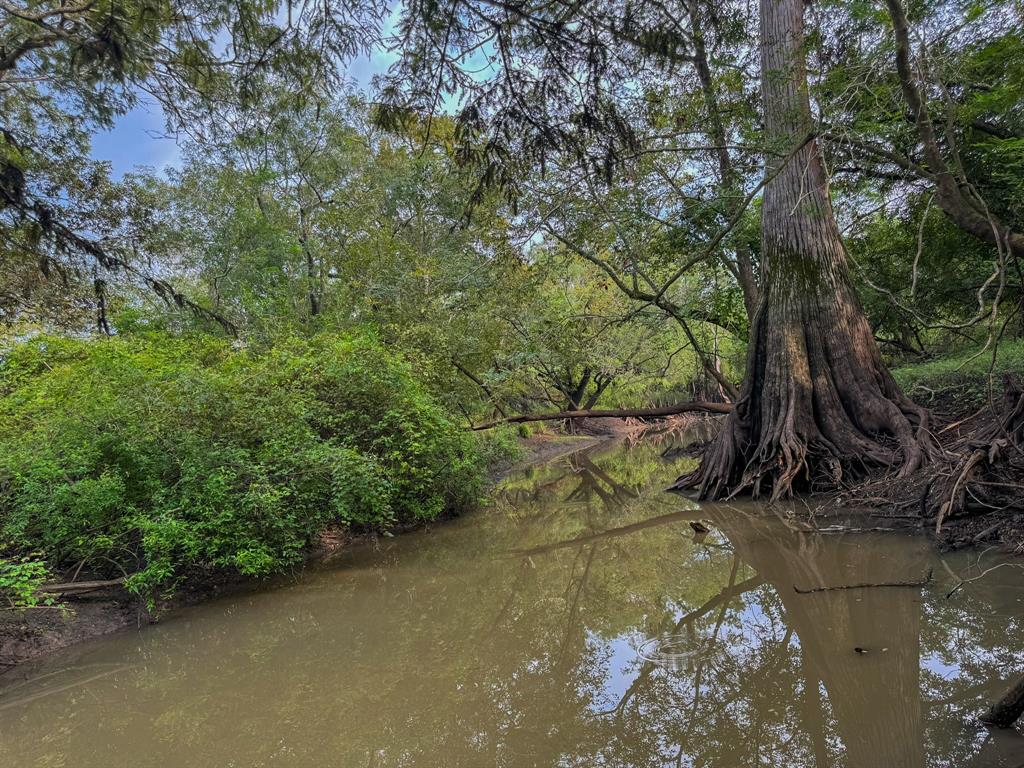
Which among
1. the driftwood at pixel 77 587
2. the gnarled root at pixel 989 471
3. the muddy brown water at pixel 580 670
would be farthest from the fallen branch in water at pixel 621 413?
the driftwood at pixel 77 587

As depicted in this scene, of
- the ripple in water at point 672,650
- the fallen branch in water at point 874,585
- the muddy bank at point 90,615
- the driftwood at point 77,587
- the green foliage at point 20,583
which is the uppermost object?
the green foliage at point 20,583

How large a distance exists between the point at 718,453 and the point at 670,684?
524 cm

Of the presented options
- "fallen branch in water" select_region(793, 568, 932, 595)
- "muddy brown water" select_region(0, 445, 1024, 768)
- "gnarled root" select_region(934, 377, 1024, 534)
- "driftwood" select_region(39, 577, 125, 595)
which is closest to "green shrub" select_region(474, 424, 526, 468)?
"muddy brown water" select_region(0, 445, 1024, 768)

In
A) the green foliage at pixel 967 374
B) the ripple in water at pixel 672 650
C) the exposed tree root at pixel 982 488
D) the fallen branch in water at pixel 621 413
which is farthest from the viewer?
the fallen branch in water at pixel 621 413

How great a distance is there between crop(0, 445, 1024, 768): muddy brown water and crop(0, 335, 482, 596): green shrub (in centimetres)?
77

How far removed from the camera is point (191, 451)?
5.43m

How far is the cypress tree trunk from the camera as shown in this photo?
6.36 m

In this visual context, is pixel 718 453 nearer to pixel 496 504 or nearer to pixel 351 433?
pixel 496 504

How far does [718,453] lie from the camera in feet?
25.2

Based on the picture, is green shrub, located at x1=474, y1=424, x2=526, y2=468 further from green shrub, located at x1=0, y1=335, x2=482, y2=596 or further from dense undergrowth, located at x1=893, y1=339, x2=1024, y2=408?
dense undergrowth, located at x1=893, y1=339, x2=1024, y2=408

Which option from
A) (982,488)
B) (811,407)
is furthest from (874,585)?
(811,407)

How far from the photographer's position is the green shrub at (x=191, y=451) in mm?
4840

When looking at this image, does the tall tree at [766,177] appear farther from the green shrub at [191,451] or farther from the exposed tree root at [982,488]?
the green shrub at [191,451]

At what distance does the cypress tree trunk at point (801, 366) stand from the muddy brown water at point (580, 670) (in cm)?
152
